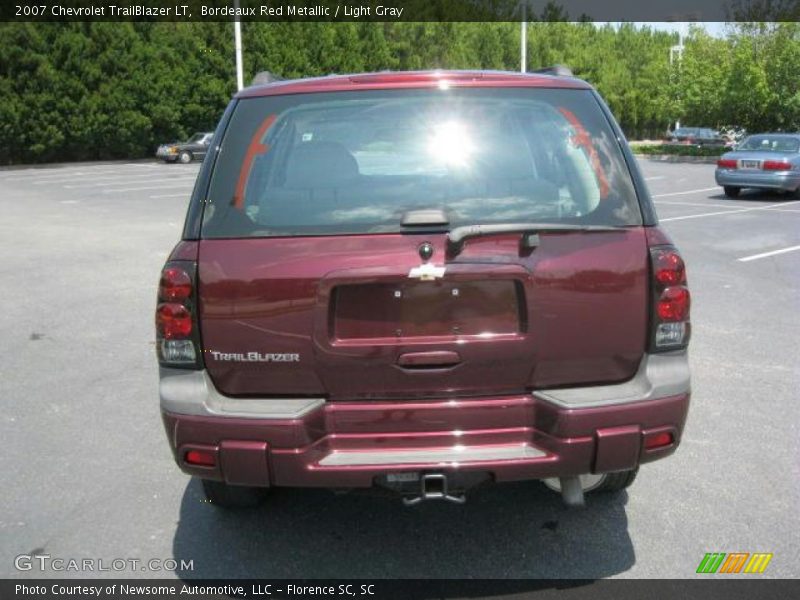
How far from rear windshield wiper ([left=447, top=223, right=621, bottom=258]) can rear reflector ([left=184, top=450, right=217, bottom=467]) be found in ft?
3.58

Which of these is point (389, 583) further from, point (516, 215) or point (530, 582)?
point (516, 215)

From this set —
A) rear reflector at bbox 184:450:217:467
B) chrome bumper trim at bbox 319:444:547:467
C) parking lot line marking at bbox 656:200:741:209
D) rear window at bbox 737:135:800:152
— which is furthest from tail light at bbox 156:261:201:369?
rear window at bbox 737:135:800:152

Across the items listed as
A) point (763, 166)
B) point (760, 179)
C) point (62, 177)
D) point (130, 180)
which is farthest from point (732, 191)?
point (62, 177)

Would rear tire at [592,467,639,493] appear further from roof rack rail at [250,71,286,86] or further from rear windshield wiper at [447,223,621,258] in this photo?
roof rack rail at [250,71,286,86]

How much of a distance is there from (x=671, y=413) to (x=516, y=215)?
901 mm

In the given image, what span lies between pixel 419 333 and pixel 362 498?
4.47ft

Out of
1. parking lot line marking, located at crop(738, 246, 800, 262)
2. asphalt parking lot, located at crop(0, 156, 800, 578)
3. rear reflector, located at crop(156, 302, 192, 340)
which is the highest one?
rear reflector, located at crop(156, 302, 192, 340)

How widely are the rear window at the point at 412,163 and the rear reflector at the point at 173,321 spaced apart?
0.94 feet

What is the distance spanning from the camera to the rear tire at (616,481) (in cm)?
369

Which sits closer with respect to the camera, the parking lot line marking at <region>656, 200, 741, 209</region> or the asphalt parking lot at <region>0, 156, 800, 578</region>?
the asphalt parking lot at <region>0, 156, 800, 578</region>

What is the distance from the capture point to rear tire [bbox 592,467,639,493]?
3.69 m

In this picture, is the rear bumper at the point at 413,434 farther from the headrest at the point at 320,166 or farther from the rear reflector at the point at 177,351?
the headrest at the point at 320,166

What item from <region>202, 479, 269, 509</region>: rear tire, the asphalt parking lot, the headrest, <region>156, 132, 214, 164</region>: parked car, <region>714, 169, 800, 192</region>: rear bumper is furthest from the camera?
<region>156, 132, 214, 164</region>: parked car

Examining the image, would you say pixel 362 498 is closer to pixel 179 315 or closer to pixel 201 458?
pixel 201 458
